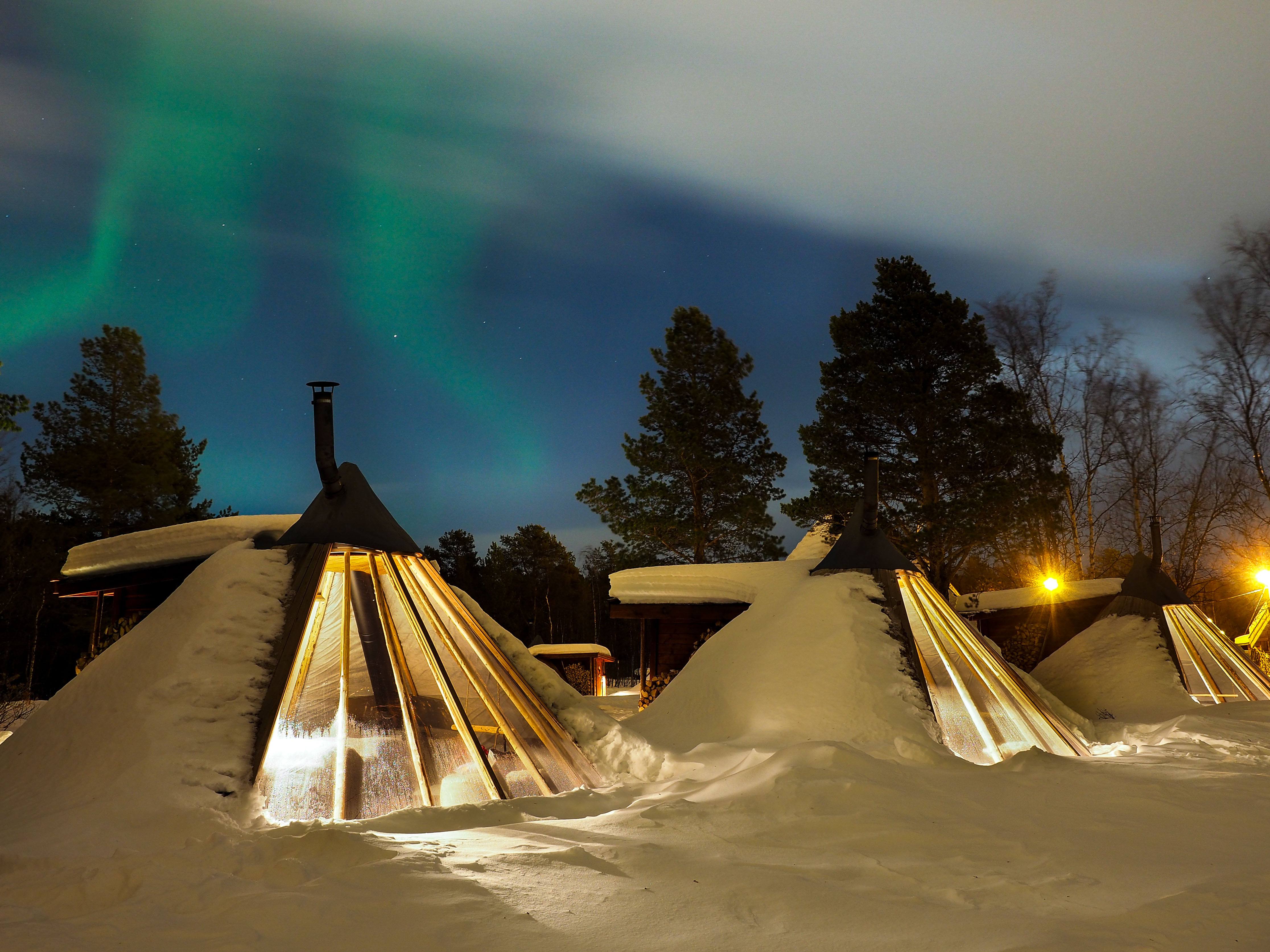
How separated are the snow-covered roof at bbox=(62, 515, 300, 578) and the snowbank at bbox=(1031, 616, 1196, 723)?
988 cm

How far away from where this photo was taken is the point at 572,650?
19281 mm

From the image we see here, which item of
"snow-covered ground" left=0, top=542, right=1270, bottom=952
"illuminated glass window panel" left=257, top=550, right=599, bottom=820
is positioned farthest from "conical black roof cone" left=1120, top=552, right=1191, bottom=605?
"illuminated glass window panel" left=257, top=550, right=599, bottom=820

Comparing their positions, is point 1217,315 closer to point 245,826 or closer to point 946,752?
point 946,752

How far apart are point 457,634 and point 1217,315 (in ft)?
53.3

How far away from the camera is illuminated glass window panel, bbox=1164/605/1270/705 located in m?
9.74

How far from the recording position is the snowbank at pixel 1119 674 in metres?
8.98

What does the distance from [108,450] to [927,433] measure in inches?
772

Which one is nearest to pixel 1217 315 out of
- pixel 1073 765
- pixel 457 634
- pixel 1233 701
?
pixel 1233 701

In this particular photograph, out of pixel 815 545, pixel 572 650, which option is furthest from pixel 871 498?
pixel 572 650

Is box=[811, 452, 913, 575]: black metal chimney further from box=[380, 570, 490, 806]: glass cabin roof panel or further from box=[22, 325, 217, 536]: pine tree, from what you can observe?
box=[22, 325, 217, 536]: pine tree

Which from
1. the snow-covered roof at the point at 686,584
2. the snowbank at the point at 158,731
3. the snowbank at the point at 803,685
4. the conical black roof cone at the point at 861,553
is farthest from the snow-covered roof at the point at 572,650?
the snowbank at the point at 158,731

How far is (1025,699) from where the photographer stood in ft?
21.3

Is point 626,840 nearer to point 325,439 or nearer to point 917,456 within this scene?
point 325,439

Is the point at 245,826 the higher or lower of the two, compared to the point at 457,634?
lower
